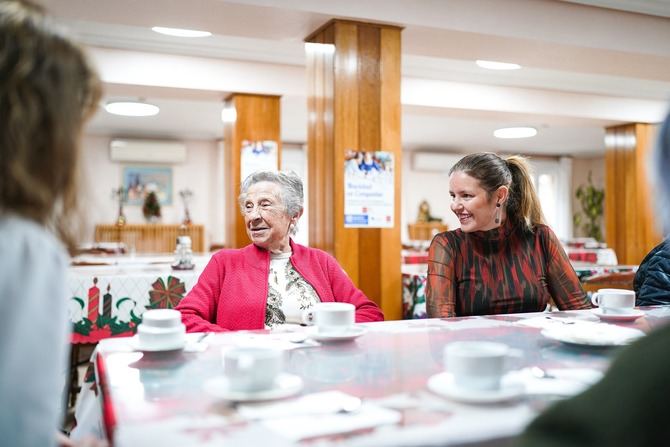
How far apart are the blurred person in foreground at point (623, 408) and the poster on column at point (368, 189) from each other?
308 centimetres

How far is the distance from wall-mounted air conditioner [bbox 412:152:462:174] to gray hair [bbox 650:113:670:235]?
11395mm

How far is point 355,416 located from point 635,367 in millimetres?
446

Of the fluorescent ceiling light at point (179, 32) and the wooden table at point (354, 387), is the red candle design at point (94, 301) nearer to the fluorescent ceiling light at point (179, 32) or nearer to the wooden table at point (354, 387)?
the fluorescent ceiling light at point (179, 32)

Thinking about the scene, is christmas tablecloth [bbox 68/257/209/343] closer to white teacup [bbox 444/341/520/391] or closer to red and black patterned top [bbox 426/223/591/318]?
red and black patterned top [bbox 426/223/591/318]

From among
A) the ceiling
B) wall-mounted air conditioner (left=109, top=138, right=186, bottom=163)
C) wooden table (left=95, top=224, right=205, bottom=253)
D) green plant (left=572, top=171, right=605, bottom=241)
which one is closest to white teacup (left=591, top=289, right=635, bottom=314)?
the ceiling

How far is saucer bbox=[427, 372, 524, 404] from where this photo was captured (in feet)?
3.34

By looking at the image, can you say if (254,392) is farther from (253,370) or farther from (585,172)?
(585,172)

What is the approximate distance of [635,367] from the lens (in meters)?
0.66

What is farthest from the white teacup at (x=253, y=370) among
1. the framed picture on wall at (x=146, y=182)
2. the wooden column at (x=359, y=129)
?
the framed picture on wall at (x=146, y=182)

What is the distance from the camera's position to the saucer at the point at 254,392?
3.35ft

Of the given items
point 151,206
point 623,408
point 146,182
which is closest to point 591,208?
point 151,206

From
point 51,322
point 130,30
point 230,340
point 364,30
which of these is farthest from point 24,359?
point 130,30

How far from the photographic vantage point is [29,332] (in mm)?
780

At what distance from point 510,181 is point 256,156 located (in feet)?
11.6
